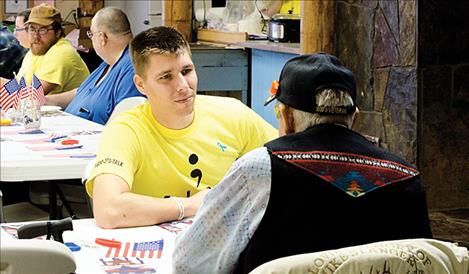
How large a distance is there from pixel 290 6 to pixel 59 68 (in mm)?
1924

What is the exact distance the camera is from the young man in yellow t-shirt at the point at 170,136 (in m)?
2.61

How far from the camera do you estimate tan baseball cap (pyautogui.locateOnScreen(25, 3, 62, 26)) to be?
19.1ft

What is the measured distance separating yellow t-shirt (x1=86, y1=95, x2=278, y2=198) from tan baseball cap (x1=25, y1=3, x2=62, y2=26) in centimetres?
312

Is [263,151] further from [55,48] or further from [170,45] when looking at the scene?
[55,48]

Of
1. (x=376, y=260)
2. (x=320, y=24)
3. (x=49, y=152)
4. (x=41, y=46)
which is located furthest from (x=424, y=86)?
(x=376, y=260)

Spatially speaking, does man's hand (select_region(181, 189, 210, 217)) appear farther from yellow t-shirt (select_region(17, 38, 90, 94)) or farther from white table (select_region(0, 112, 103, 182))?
yellow t-shirt (select_region(17, 38, 90, 94))

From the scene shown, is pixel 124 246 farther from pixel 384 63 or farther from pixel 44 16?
pixel 44 16

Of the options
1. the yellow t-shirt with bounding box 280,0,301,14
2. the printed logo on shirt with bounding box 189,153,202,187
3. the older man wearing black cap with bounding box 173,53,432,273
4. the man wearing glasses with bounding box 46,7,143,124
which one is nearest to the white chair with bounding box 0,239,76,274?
the older man wearing black cap with bounding box 173,53,432,273

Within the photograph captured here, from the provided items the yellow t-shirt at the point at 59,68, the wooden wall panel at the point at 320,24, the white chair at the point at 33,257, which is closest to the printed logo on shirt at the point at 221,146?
the white chair at the point at 33,257

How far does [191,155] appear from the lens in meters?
2.78

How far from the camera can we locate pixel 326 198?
182 cm

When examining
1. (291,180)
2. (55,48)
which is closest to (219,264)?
(291,180)

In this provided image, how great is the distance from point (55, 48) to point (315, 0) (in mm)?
1725

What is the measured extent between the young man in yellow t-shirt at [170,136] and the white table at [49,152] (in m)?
0.64
